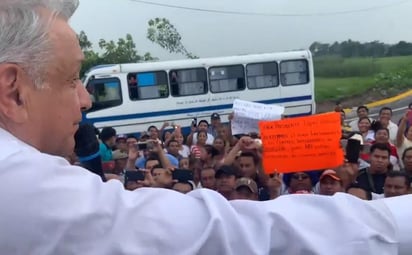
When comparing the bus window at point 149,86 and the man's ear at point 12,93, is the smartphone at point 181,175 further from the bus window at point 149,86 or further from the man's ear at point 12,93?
the bus window at point 149,86

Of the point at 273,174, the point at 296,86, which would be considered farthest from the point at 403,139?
the point at 296,86

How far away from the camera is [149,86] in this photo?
1658 centimetres

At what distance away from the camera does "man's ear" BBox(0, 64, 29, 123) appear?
86 centimetres

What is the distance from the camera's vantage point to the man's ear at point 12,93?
2.81ft

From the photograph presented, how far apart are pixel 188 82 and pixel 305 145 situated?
37.5ft

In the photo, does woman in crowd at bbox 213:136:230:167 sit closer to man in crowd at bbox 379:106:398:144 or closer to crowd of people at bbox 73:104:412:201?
crowd of people at bbox 73:104:412:201

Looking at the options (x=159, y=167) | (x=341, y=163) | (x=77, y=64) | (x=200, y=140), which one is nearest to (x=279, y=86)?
(x=200, y=140)

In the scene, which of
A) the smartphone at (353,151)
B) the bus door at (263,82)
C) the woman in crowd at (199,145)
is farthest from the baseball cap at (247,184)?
the bus door at (263,82)

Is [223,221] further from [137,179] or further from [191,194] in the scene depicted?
[137,179]

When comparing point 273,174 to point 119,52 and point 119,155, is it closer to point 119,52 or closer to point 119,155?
point 119,155

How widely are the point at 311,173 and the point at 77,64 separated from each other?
16.7 feet

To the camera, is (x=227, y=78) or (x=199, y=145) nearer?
(x=199, y=145)

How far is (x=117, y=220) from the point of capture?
75 centimetres

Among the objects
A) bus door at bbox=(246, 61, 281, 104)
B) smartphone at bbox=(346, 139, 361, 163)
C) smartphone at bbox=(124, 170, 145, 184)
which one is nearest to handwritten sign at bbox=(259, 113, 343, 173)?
smartphone at bbox=(346, 139, 361, 163)
